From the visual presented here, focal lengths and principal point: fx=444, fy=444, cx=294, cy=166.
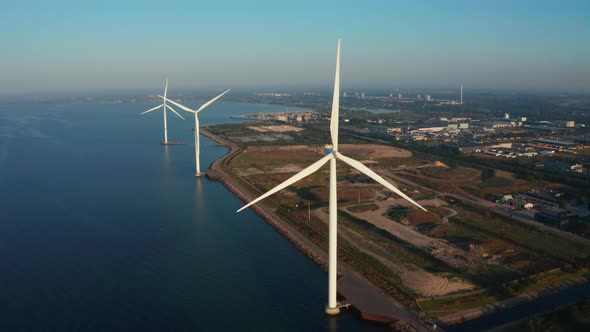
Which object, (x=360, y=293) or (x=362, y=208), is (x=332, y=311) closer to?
(x=360, y=293)

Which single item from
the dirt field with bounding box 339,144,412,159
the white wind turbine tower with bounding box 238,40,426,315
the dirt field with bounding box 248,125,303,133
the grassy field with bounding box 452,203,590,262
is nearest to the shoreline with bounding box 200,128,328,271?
the white wind turbine tower with bounding box 238,40,426,315

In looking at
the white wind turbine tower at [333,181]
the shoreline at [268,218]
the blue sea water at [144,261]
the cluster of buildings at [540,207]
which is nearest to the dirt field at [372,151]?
the shoreline at [268,218]

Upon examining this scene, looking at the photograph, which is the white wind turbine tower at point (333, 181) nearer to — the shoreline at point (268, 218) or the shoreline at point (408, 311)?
the shoreline at point (408, 311)

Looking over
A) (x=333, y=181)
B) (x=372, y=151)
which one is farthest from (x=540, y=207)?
(x=372, y=151)

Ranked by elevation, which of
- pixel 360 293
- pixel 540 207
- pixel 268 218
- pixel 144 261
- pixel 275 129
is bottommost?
pixel 360 293

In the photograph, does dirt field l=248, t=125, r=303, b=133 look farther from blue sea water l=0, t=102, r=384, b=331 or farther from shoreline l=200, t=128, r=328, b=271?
blue sea water l=0, t=102, r=384, b=331

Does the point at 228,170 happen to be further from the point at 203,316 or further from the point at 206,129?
the point at 206,129

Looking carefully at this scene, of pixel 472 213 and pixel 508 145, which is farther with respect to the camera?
pixel 508 145

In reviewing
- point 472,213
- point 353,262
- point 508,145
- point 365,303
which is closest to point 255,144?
point 508,145
